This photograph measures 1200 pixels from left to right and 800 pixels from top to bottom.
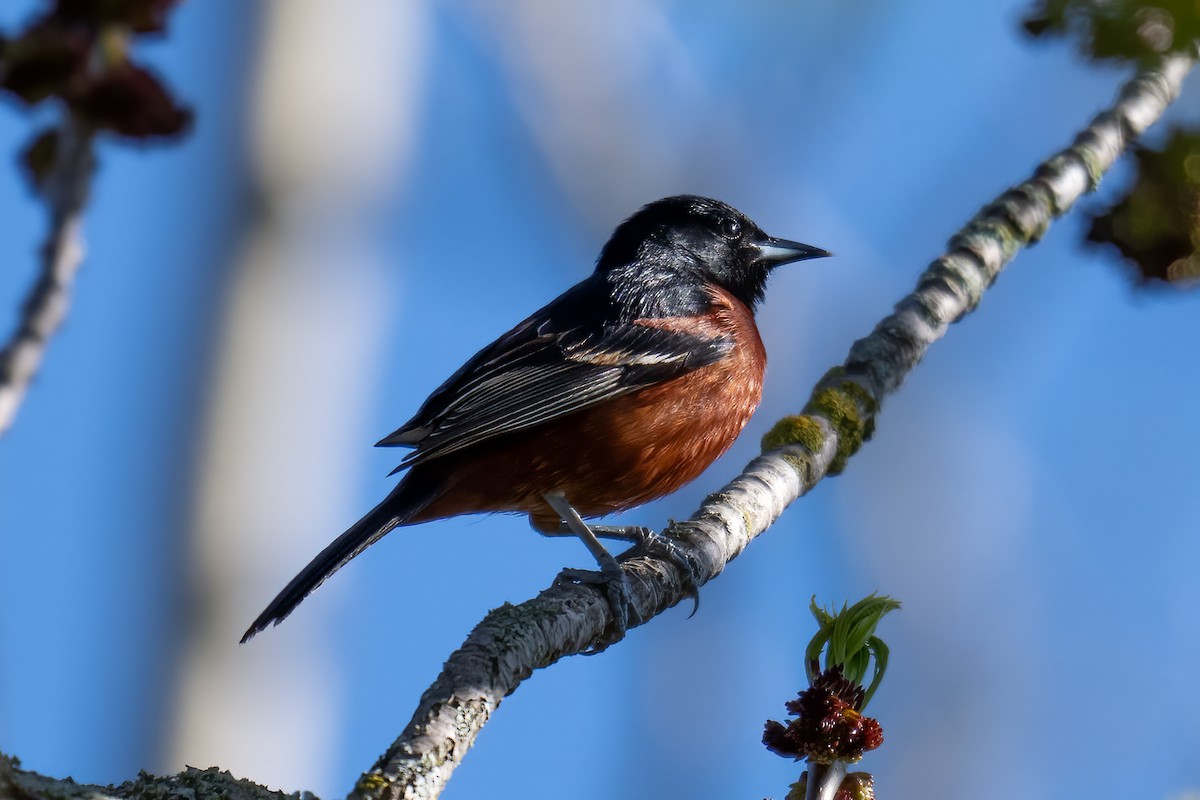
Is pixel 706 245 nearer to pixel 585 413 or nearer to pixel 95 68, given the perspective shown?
pixel 585 413

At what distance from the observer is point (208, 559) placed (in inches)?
277

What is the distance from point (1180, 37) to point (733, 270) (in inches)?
178

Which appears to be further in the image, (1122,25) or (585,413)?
(585,413)

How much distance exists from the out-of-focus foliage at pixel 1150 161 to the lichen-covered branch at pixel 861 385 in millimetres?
809

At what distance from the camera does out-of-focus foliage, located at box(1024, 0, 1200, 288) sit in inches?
64.2

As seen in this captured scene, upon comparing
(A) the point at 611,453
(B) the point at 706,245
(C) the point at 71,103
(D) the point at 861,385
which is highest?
(B) the point at 706,245

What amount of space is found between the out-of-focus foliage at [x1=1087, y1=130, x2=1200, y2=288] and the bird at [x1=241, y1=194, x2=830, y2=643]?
197 centimetres

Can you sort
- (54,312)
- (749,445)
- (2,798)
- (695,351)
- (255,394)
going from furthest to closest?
(749,445) → (255,394) → (695,351) → (2,798) → (54,312)

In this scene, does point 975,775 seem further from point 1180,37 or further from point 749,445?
point 1180,37

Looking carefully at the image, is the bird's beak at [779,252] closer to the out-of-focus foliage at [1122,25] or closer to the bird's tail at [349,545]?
the bird's tail at [349,545]

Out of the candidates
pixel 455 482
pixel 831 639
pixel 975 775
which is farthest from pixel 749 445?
pixel 831 639

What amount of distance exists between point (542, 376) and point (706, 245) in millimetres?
1495

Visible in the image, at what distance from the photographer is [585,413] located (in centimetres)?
484

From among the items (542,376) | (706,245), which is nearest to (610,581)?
(542,376)
